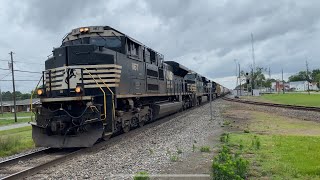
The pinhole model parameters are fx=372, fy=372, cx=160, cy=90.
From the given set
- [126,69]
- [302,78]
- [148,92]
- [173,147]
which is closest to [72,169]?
[173,147]

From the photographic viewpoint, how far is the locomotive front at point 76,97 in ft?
38.2

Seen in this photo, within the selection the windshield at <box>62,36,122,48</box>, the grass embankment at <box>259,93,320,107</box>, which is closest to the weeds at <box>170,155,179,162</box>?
the windshield at <box>62,36,122,48</box>

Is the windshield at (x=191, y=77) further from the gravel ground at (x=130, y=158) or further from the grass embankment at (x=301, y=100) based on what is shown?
the gravel ground at (x=130, y=158)

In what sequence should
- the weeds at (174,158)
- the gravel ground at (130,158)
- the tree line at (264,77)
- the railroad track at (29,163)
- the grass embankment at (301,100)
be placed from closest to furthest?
the gravel ground at (130,158)
the railroad track at (29,163)
the weeds at (174,158)
the grass embankment at (301,100)
the tree line at (264,77)

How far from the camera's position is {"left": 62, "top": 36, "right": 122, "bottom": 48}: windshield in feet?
45.5

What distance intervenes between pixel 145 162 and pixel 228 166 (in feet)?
A: 10.4

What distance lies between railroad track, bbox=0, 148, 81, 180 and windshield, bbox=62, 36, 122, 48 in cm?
414

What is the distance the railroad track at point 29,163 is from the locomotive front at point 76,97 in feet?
1.40

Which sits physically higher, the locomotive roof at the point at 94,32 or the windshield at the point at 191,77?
the locomotive roof at the point at 94,32

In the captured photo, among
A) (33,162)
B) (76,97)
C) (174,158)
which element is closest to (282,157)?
(174,158)

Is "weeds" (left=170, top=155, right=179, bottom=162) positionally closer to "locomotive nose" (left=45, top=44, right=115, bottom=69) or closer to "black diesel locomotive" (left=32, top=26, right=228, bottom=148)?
"black diesel locomotive" (left=32, top=26, right=228, bottom=148)

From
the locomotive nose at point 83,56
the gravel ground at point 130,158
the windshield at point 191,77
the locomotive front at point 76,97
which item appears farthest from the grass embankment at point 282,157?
the windshield at point 191,77

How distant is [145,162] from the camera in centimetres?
934

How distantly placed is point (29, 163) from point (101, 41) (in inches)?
220
